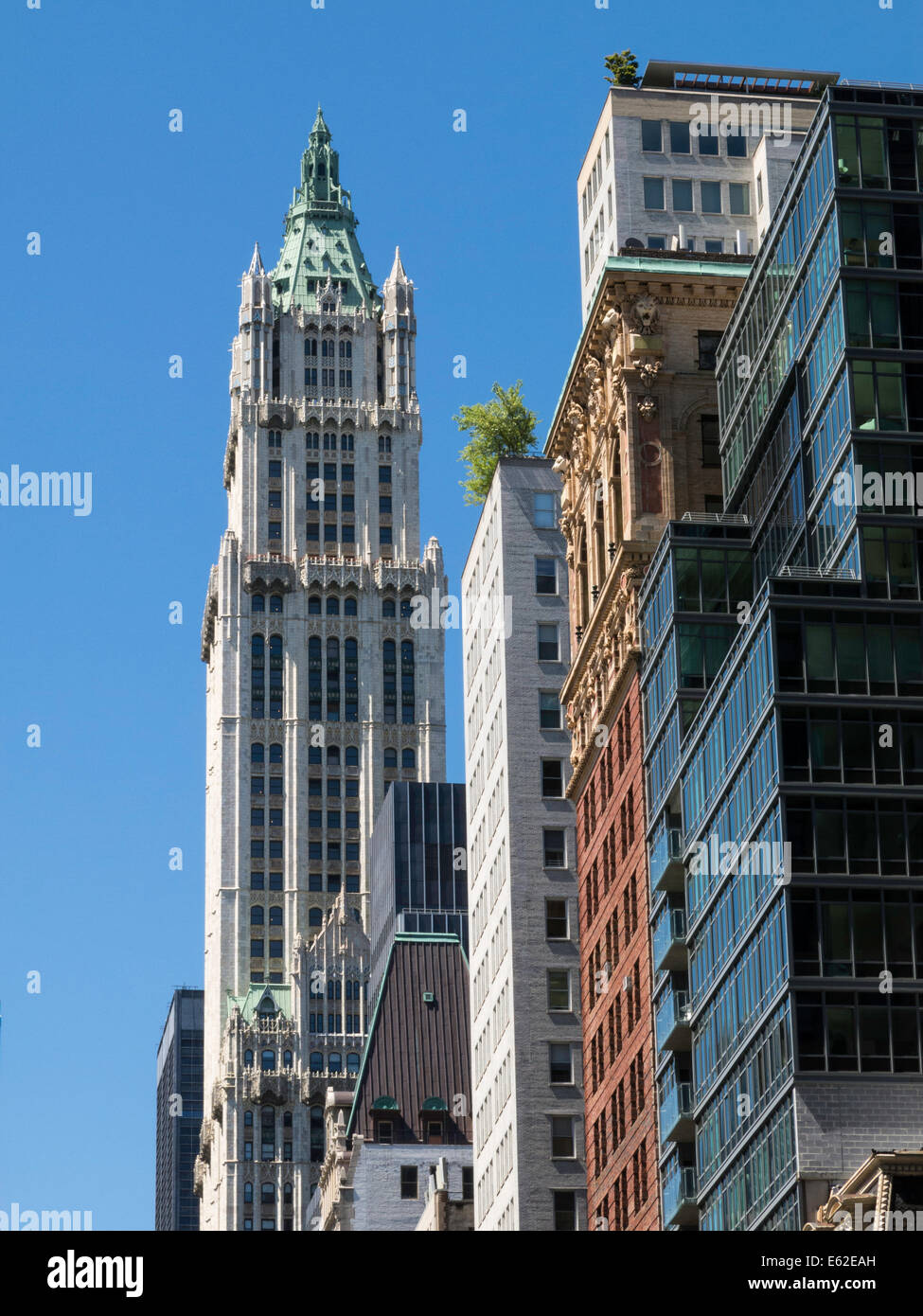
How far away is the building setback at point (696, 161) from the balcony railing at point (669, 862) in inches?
1420

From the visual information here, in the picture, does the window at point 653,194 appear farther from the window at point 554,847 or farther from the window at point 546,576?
the window at point 554,847

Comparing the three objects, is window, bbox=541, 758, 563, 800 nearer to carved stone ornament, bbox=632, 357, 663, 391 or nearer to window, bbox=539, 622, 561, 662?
window, bbox=539, 622, 561, 662

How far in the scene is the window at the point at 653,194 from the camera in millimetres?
132250

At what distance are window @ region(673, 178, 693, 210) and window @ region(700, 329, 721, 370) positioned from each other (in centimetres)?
916

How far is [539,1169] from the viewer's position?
135 m

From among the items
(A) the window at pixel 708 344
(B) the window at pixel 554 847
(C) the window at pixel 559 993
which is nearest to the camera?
(A) the window at pixel 708 344

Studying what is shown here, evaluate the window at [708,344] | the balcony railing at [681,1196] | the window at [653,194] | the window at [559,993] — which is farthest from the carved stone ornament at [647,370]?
the balcony railing at [681,1196]

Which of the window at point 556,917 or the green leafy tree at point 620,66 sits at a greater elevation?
the green leafy tree at point 620,66

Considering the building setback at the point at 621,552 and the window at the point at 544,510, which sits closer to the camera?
the building setback at the point at 621,552

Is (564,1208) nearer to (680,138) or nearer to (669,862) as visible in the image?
(669,862)

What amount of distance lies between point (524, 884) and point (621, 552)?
86.7ft

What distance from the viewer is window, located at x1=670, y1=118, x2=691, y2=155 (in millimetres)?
133500

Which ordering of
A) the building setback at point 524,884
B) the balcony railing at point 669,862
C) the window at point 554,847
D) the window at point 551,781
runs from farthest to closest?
the window at point 551,781 < the window at point 554,847 < the building setback at point 524,884 < the balcony railing at point 669,862

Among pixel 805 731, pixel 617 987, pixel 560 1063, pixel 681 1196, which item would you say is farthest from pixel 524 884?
pixel 805 731
